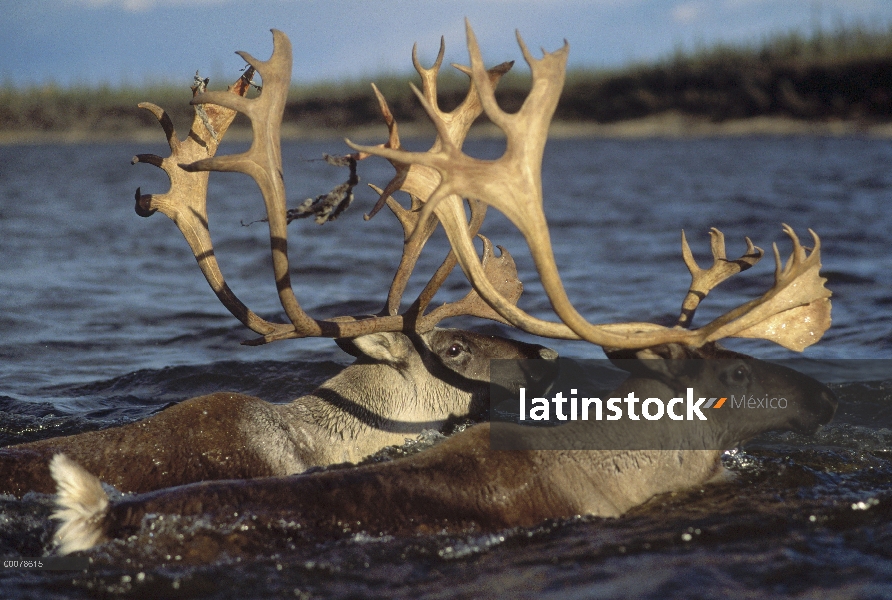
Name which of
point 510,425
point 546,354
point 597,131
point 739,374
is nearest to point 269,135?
point 510,425

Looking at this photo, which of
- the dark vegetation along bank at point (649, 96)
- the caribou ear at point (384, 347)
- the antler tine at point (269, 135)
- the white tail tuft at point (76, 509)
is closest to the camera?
the white tail tuft at point (76, 509)

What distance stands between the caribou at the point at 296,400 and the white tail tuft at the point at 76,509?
1.08 meters

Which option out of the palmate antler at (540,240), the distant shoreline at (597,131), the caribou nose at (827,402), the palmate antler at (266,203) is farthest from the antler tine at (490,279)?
the distant shoreline at (597,131)

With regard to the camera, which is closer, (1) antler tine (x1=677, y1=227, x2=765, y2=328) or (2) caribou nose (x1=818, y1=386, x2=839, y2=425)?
(2) caribou nose (x1=818, y1=386, x2=839, y2=425)

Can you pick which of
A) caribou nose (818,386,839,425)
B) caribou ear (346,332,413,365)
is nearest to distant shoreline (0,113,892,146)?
caribou ear (346,332,413,365)

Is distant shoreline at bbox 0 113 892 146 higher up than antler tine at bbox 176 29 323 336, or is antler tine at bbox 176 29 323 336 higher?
distant shoreline at bbox 0 113 892 146

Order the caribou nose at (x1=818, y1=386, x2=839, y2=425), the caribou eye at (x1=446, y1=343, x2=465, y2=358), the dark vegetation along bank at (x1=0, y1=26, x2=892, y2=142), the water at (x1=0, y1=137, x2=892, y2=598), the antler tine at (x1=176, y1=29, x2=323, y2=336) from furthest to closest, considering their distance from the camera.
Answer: the dark vegetation along bank at (x1=0, y1=26, x2=892, y2=142), the caribou eye at (x1=446, y1=343, x2=465, y2=358), the antler tine at (x1=176, y1=29, x2=323, y2=336), the caribou nose at (x1=818, y1=386, x2=839, y2=425), the water at (x1=0, y1=137, x2=892, y2=598)

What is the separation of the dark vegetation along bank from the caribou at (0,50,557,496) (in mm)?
29276

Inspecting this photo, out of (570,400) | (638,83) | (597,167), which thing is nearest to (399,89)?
(638,83)

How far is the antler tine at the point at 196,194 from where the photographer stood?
5340mm

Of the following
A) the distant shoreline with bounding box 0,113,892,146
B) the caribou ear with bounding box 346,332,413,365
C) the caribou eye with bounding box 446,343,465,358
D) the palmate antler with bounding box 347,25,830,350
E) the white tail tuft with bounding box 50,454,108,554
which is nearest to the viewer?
the white tail tuft with bounding box 50,454,108,554

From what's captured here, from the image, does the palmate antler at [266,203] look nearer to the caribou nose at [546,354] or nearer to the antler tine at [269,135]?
the antler tine at [269,135]

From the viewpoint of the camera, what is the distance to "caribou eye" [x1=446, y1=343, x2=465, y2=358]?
18.2 feet

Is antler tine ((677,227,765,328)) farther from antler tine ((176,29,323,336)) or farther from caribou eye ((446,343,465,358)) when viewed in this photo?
antler tine ((176,29,323,336))
